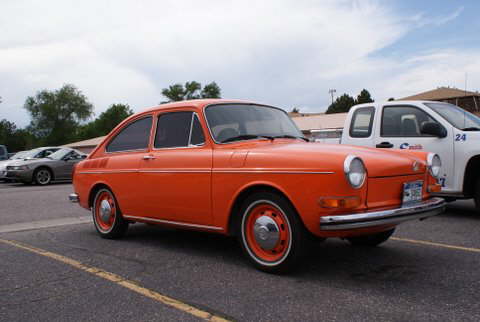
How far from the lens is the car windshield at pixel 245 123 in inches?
187

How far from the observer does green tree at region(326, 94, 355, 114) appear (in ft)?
294

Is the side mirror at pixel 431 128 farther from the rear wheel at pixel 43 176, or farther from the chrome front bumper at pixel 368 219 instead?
the rear wheel at pixel 43 176

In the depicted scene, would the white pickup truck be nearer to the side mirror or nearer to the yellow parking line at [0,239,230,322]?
the side mirror

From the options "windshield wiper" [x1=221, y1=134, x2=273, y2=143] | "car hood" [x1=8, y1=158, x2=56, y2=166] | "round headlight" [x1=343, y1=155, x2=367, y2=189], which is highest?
"windshield wiper" [x1=221, y1=134, x2=273, y2=143]

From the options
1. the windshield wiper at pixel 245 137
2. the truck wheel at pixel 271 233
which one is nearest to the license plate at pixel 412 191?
the truck wheel at pixel 271 233

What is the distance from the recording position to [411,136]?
740 centimetres

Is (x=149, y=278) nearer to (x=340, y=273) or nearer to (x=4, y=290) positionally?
(x=4, y=290)

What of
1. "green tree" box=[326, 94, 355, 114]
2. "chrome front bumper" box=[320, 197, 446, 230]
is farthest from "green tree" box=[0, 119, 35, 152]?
"chrome front bumper" box=[320, 197, 446, 230]

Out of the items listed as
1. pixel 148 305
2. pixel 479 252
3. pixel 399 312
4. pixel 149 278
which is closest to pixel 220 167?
pixel 149 278

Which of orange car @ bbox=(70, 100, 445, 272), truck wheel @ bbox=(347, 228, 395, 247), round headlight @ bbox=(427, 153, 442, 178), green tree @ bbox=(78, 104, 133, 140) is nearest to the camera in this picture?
orange car @ bbox=(70, 100, 445, 272)

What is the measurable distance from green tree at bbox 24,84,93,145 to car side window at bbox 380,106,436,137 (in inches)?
3212

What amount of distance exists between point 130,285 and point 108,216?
85.9 inches

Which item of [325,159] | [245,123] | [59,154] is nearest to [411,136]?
[245,123]

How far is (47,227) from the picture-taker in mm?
6781
